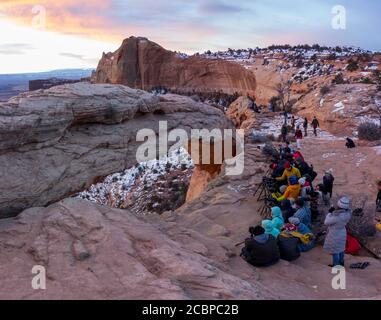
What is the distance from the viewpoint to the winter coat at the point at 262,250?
6566 millimetres

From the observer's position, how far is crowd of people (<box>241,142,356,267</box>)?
659 centimetres

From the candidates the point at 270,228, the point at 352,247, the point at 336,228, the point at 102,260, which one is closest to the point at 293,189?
the point at 352,247

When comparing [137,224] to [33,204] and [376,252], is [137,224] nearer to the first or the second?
[33,204]

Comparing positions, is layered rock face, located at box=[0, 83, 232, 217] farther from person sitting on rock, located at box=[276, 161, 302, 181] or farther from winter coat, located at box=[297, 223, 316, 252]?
winter coat, located at box=[297, 223, 316, 252]

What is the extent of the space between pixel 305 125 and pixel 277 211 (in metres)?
13.4

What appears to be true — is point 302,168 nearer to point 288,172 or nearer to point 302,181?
point 288,172

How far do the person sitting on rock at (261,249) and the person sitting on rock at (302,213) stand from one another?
130 centimetres

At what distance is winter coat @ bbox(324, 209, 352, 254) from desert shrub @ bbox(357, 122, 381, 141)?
11.5m

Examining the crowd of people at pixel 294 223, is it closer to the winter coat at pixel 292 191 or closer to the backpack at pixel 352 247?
the winter coat at pixel 292 191

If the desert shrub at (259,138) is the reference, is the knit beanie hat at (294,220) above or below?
below

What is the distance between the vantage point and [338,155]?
1459 cm

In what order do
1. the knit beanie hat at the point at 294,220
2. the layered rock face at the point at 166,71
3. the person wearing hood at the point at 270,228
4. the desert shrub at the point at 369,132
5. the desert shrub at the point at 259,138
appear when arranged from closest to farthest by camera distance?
the person wearing hood at the point at 270,228 < the knit beanie hat at the point at 294,220 < the desert shrub at the point at 369,132 < the desert shrub at the point at 259,138 < the layered rock face at the point at 166,71

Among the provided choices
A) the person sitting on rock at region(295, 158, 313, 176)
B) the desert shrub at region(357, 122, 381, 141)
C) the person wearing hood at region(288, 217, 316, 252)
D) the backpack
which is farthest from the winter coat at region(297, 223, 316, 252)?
the desert shrub at region(357, 122, 381, 141)

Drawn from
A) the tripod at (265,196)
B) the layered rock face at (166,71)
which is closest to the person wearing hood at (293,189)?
the tripod at (265,196)
